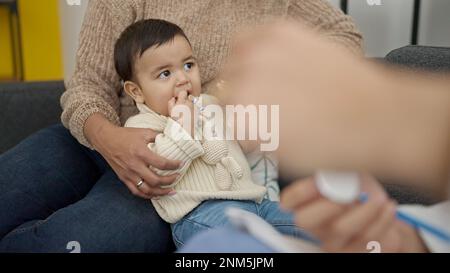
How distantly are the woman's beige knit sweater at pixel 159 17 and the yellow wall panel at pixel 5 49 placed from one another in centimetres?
91

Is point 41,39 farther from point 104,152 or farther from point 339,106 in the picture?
point 339,106

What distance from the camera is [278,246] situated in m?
0.29

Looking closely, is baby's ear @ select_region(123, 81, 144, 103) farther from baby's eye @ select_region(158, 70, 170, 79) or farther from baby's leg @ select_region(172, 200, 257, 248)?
baby's leg @ select_region(172, 200, 257, 248)

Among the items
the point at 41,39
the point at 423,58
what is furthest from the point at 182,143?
the point at 41,39

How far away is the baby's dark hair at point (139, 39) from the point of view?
0.56 meters

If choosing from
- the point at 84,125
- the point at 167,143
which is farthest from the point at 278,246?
the point at 84,125

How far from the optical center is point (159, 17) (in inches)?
24.5

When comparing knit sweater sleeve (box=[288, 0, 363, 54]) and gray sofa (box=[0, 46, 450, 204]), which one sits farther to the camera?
gray sofa (box=[0, 46, 450, 204])

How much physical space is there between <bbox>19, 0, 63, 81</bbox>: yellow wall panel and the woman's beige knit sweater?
0.20 m

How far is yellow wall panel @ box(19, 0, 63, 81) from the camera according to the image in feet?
3.05

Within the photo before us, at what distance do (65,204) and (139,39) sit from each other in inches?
9.8

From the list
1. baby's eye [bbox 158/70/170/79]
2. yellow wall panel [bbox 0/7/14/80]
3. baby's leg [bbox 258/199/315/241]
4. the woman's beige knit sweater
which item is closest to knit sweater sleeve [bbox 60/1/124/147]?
the woman's beige knit sweater

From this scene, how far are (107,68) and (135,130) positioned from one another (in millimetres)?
147
